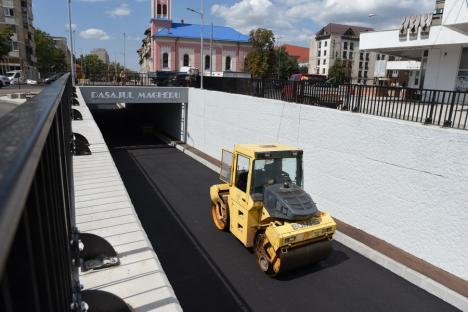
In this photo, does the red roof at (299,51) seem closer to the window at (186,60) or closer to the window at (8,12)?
the window at (186,60)

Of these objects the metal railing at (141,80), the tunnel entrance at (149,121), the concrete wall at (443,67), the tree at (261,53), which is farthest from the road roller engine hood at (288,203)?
the tree at (261,53)

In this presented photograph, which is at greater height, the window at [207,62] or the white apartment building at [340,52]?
the white apartment building at [340,52]

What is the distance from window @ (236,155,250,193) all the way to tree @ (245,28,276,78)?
52.4m

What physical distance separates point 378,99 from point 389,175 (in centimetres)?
266

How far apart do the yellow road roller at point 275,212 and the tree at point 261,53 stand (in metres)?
52.6

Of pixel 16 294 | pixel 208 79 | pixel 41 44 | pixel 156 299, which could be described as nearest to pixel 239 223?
pixel 156 299

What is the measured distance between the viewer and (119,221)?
5.45 m

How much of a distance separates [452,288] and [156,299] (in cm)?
771

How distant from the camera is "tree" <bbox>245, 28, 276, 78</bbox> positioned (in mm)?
60812

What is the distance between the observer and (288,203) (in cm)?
851

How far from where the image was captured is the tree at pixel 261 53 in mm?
60812

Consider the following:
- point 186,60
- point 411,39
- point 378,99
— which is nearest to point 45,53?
point 186,60

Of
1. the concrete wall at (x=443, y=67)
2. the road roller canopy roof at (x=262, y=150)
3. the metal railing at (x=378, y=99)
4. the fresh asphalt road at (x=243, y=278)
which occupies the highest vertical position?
the concrete wall at (x=443, y=67)

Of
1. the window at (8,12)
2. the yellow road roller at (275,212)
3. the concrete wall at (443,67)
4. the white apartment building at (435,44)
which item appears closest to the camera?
the yellow road roller at (275,212)
